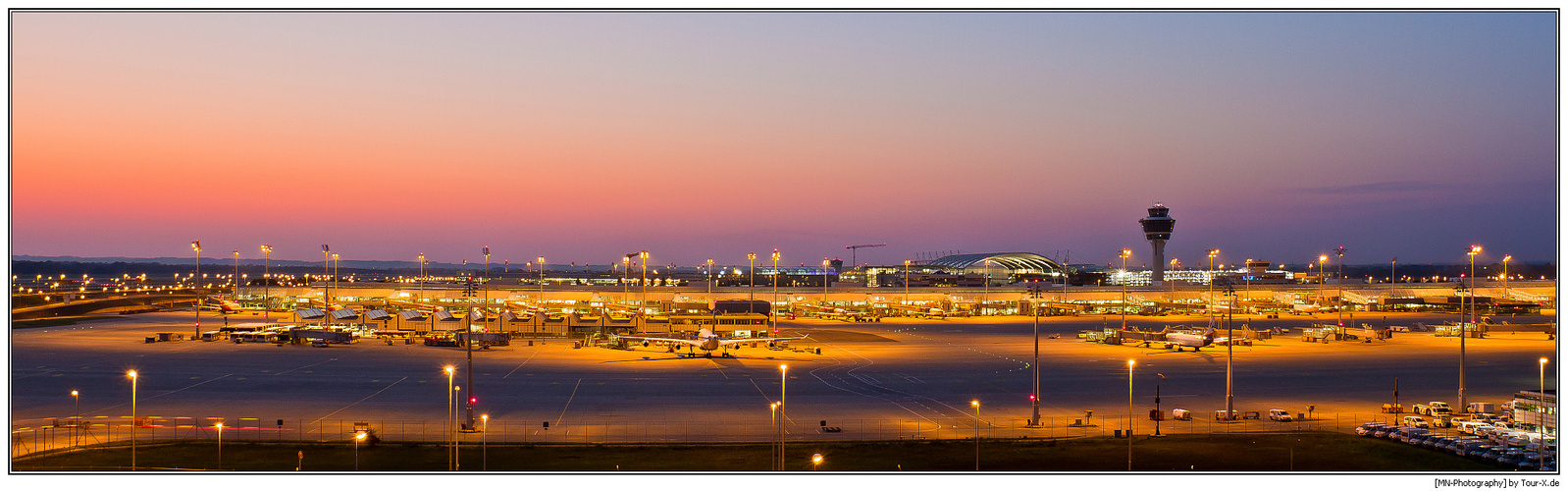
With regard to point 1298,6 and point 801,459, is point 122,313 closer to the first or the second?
point 801,459

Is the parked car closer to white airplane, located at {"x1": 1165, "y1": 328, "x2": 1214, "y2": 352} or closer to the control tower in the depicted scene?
white airplane, located at {"x1": 1165, "y1": 328, "x2": 1214, "y2": 352}

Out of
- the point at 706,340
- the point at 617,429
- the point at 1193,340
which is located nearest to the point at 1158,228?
the point at 1193,340

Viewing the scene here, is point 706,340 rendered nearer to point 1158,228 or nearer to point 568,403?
point 568,403

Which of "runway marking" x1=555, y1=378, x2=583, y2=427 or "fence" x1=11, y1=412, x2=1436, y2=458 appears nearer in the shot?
"fence" x1=11, y1=412, x2=1436, y2=458

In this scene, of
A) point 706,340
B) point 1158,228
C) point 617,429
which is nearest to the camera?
point 617,429

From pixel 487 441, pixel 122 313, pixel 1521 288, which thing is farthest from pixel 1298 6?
pixel 1521 288

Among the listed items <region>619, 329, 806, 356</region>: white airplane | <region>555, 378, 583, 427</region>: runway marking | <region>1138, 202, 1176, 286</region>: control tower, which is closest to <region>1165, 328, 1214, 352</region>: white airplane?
<region>619, 329, 806, 356</region>: white airplane
